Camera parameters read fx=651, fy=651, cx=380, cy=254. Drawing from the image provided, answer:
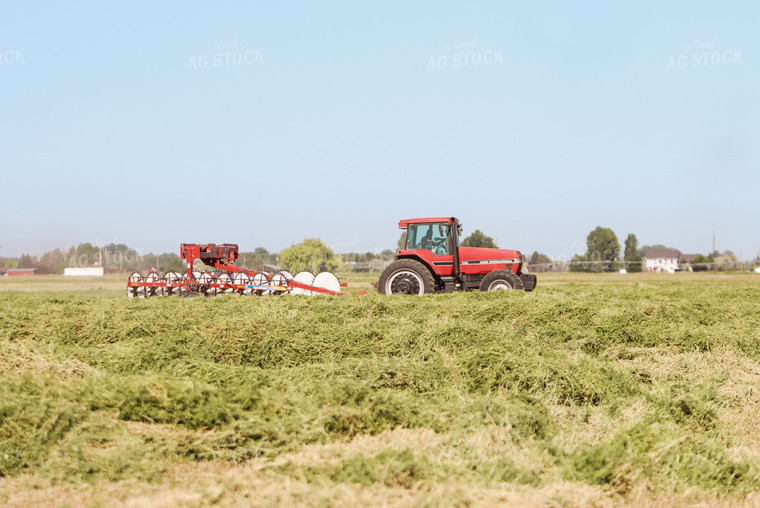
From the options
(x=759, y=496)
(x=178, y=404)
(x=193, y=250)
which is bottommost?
(x=759, y=496)

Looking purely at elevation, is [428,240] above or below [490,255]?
above

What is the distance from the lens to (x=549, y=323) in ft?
32.8

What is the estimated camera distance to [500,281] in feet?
50.8

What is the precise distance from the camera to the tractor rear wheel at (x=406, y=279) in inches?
609

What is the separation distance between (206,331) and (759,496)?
6.88 m

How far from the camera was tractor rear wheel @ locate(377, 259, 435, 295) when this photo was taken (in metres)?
15.5

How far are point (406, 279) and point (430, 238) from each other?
1258 millimetres

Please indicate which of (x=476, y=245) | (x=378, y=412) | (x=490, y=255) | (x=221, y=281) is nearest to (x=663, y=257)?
(x=476, y=245)

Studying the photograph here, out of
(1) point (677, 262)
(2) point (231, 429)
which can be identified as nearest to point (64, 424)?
(2) point (231, 429)

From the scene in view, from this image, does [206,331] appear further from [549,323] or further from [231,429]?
[549,323]

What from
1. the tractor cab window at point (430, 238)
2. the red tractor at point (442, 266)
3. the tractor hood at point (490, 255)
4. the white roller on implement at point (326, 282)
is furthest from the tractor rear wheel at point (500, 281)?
the white roller on implement at point (326, 282)

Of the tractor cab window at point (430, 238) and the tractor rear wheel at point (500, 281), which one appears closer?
the tractor rear wheel at point (500, 281)

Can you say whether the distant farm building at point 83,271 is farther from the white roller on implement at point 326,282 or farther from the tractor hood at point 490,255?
the tractor hood at point 490,255

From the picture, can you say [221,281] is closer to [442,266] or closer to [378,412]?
[442,266]
